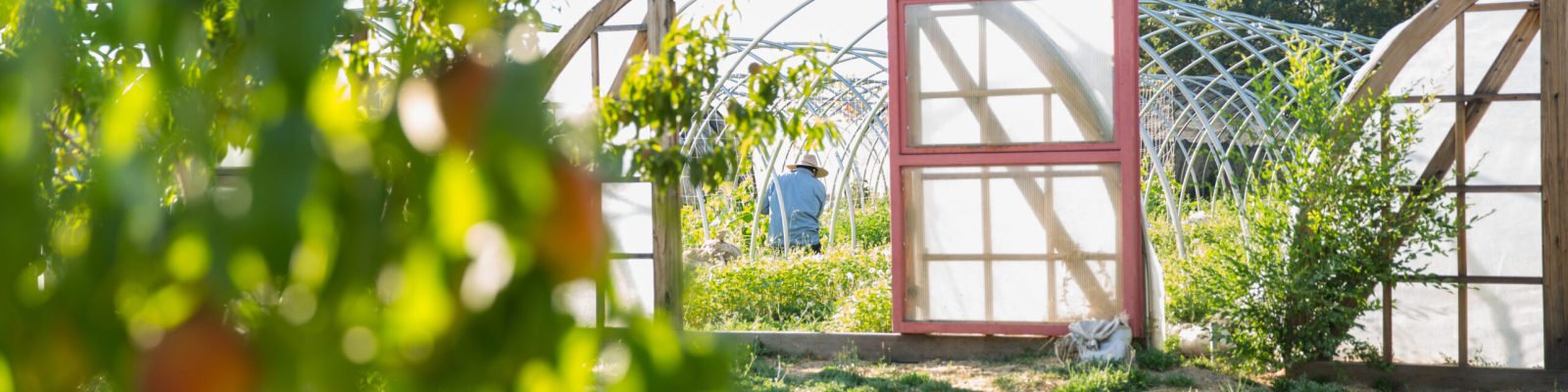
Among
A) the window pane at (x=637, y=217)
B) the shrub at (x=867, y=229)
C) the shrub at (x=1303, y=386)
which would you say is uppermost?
the window pane at (x=637, y=217)

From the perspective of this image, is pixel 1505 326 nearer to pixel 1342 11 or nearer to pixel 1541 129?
pixel 1541 129

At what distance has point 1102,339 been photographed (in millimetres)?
7273

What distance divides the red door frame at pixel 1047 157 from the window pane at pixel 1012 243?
6 centimetres

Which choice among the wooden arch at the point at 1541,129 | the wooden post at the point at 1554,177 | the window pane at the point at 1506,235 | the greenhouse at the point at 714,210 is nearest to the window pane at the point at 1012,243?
the greenhouse at the point at 714,210

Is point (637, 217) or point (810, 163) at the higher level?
point (810, 163)

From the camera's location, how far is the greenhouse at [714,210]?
31 centimetres

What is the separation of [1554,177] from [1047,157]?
8.26 feet

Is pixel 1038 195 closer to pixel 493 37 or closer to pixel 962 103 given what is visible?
pixel 962 103

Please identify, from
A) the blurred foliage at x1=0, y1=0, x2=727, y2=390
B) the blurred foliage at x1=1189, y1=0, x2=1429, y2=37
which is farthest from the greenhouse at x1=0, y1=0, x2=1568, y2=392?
the blurred foliage at x1=1189, y1=0, x2=1429, y2=37

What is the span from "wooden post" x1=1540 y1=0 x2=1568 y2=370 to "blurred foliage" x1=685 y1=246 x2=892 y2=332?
3.64m

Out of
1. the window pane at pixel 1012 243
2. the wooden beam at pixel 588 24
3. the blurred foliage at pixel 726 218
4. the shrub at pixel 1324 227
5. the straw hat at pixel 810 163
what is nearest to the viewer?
the wooden beam at pixel 588 24

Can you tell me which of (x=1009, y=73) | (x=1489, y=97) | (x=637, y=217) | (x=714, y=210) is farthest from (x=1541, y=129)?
(x=714, y=210)

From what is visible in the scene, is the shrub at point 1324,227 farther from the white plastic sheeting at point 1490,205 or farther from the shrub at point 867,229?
the shrub at point 867,229

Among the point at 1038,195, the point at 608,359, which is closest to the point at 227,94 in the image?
the point at 608,359
